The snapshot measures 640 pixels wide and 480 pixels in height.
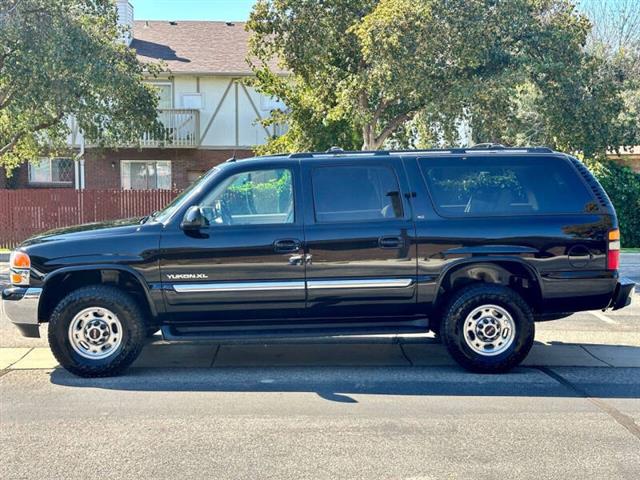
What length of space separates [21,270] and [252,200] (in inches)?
84.7

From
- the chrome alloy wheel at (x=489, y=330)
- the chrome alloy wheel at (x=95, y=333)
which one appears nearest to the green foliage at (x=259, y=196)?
the chrome alloy wheel at (x=95, y=333)

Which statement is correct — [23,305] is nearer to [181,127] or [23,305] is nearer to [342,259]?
[342,259]

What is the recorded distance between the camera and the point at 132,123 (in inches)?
679

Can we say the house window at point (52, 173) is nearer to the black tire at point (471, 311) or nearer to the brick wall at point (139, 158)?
the brick wall at point (139, 158)

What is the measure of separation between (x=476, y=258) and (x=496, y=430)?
6.06 ft

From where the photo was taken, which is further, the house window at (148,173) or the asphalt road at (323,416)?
the house window at (148,173)

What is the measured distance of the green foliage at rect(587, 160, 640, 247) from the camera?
60.6 ft

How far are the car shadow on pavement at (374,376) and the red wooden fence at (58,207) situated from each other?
484 inches

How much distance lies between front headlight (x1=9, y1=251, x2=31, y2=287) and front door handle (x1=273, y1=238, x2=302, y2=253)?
220cm

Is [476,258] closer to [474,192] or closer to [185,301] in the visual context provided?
[474,192]

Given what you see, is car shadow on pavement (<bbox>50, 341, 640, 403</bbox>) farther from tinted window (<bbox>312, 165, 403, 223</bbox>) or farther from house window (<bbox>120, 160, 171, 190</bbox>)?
house window (<bbox>120, 160, 171, 190</bbox>)

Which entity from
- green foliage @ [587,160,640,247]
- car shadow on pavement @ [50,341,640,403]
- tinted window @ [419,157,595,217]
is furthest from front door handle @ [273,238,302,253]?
green foliage @ [587,160,640,247]

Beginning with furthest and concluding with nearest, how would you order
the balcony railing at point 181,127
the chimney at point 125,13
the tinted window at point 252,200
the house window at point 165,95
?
the chimney at point 125,13, the house window at point 165,95, the balcony railing at point 181,127, the tinted window at point 252,200

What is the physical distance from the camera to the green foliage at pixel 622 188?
728 inches
